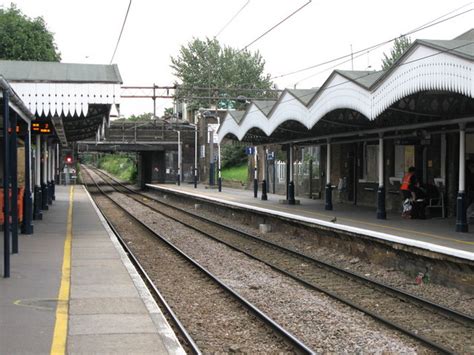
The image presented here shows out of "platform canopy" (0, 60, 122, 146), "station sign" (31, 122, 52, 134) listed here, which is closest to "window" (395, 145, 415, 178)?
"platform canopy" (0, 60, 122, 146)

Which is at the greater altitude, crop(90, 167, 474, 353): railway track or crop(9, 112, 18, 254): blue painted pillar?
crop(9, 112, 18, 254): blue painted pillar

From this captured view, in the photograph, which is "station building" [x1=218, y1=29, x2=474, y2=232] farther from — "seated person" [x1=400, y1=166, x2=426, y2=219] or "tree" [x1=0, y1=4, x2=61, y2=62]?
"tree" [x1=0, y1=4, x2=61, y2=62]

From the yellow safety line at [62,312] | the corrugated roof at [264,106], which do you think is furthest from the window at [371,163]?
the yellow safety line at [62,312]

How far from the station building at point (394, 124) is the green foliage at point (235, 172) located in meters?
25.3

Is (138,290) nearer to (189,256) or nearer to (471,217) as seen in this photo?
(189,256)

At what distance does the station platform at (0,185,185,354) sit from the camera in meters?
5.90

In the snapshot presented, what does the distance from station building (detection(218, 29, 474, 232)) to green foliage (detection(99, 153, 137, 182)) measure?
5617 cm

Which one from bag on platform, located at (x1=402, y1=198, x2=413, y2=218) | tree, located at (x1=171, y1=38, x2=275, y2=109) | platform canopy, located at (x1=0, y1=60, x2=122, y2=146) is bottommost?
bag on platform, located at (x1=402, y1=198, x2=413, y2=218)

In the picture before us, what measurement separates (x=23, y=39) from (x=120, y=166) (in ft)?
245

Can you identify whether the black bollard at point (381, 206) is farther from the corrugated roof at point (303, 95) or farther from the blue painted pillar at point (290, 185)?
the blue painted pillar at point (290, 185)

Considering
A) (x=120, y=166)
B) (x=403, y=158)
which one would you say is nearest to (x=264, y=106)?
(x=403, y=158)

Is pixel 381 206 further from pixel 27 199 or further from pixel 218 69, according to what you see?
pixel 218 69

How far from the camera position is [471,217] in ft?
51.9

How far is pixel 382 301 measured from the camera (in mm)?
9656
